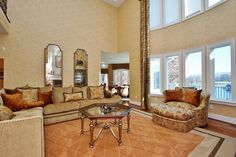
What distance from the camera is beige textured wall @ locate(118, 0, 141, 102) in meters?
6.65

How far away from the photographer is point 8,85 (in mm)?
4832

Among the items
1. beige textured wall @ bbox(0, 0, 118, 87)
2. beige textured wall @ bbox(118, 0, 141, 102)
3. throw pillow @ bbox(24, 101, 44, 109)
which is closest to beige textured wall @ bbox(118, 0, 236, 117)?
beige textured wall @ bbox(118, 0, 141, 102)

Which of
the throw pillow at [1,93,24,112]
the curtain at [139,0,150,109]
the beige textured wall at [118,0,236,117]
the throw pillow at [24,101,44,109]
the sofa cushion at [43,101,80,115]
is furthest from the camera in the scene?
the curtain at [139,0,150,109]

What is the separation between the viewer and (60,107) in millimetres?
3932

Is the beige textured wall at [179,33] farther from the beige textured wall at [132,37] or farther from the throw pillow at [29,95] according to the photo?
the throw pillow at [29,95]

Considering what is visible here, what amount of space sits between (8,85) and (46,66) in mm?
1294

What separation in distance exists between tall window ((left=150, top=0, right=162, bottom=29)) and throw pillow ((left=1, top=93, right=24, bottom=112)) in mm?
5390

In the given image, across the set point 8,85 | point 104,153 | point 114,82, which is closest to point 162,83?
point 104,153

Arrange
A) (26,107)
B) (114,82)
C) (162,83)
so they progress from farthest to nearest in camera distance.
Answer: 1. (114,82)
2. (162,83)
3. (26,107)

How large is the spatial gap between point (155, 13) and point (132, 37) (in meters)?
1.36

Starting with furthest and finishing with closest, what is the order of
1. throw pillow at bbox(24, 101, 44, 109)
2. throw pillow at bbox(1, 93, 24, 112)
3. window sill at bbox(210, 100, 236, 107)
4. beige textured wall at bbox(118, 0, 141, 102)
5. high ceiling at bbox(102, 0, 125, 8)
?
high ceiling at bbox(102, 0, 125, 8) < beige textured wall at bbox(118, 0, 141, 102) < window sill at bbox(210, 100, 236, 107) < throw pillow at bbox(24, 101, 44, 109) < throw pillow at bbox(1, 93, 24, 112)

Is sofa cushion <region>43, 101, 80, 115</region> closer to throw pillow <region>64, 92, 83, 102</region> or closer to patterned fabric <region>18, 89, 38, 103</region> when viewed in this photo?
throw pillow <region>64, 92, 83, 102</region>

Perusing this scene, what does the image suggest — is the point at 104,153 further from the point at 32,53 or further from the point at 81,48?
the point at 81,48

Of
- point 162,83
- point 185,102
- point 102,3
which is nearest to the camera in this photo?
point 185,102
